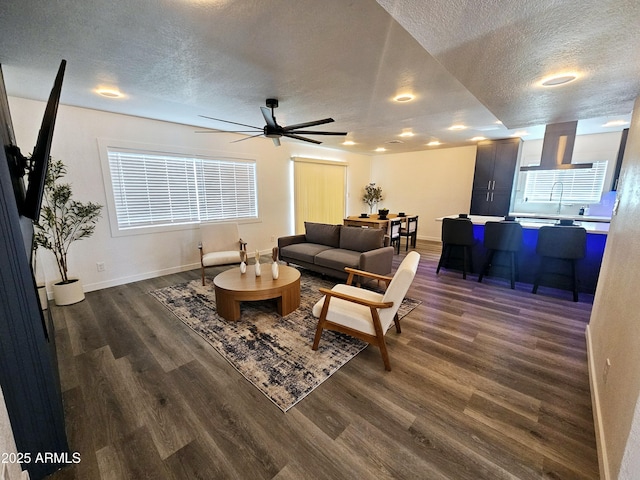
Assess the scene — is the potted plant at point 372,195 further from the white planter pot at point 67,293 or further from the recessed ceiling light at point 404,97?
the white planter pot at point 67,293

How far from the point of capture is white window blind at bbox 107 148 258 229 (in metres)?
3.93

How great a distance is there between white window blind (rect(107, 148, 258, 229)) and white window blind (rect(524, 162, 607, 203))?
21.7ft

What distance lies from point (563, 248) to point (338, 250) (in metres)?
3.05

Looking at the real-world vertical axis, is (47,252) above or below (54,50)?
below

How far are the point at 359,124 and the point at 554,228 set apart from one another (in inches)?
125

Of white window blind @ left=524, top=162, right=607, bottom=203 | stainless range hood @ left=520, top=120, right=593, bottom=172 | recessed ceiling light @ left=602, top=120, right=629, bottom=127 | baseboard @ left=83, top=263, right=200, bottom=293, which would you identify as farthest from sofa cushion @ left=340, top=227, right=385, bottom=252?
white window blind @ left=524, top=162, right=607, bottom=203

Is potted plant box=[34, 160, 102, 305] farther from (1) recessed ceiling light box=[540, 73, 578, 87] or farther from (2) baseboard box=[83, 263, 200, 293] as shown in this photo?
(1) recessed ceiling light box=[540, 73, 578, 87]

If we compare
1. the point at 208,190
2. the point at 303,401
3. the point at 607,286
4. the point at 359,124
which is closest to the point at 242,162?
the point at 208,190

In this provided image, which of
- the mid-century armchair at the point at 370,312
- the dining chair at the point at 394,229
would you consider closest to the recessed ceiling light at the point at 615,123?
the dining chair at the point at 394,229

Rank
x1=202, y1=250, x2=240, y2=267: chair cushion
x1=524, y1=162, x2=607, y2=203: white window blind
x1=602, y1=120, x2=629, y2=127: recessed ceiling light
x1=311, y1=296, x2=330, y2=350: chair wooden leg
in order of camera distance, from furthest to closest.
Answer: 1. x1=524, y1=162, x2=607, y2=203: white window blind
2. x1=602, y1=120, x2=629, y2=127: recessed ceiling light
3. x1=202, y1=250, x2=240, y2=267: chair cushion
4. x1=311, y1=296, x2=330, y2=350: chair wooden leg

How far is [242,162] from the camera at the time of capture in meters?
5.26

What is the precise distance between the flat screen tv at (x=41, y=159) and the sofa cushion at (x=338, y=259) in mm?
3023

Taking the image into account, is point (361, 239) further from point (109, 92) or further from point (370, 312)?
point (109, 92)

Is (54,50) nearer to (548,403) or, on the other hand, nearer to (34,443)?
(34,443)
